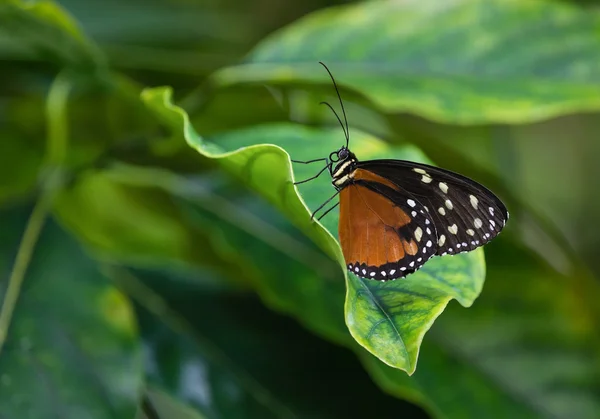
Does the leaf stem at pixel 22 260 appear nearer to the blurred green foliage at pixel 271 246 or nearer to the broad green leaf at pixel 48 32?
the blurred green foliage at pixel 271 246

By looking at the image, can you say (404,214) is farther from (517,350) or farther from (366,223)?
(517,350)

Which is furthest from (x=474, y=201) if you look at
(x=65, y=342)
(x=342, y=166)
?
(x=65, y=342)

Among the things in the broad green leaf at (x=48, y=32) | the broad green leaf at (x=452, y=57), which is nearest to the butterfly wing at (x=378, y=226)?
the broad green leaf at (x=452, y=57)

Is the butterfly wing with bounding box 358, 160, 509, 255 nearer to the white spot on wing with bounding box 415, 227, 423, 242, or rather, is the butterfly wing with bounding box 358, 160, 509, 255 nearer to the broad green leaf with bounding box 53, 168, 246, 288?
the white spot on wing with bounding box 415, 227, 423, 242

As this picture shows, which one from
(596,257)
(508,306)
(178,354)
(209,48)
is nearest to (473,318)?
(508,306)

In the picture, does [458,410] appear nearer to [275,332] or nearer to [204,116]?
[275,332]

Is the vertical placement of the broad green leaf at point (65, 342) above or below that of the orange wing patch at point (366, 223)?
below
